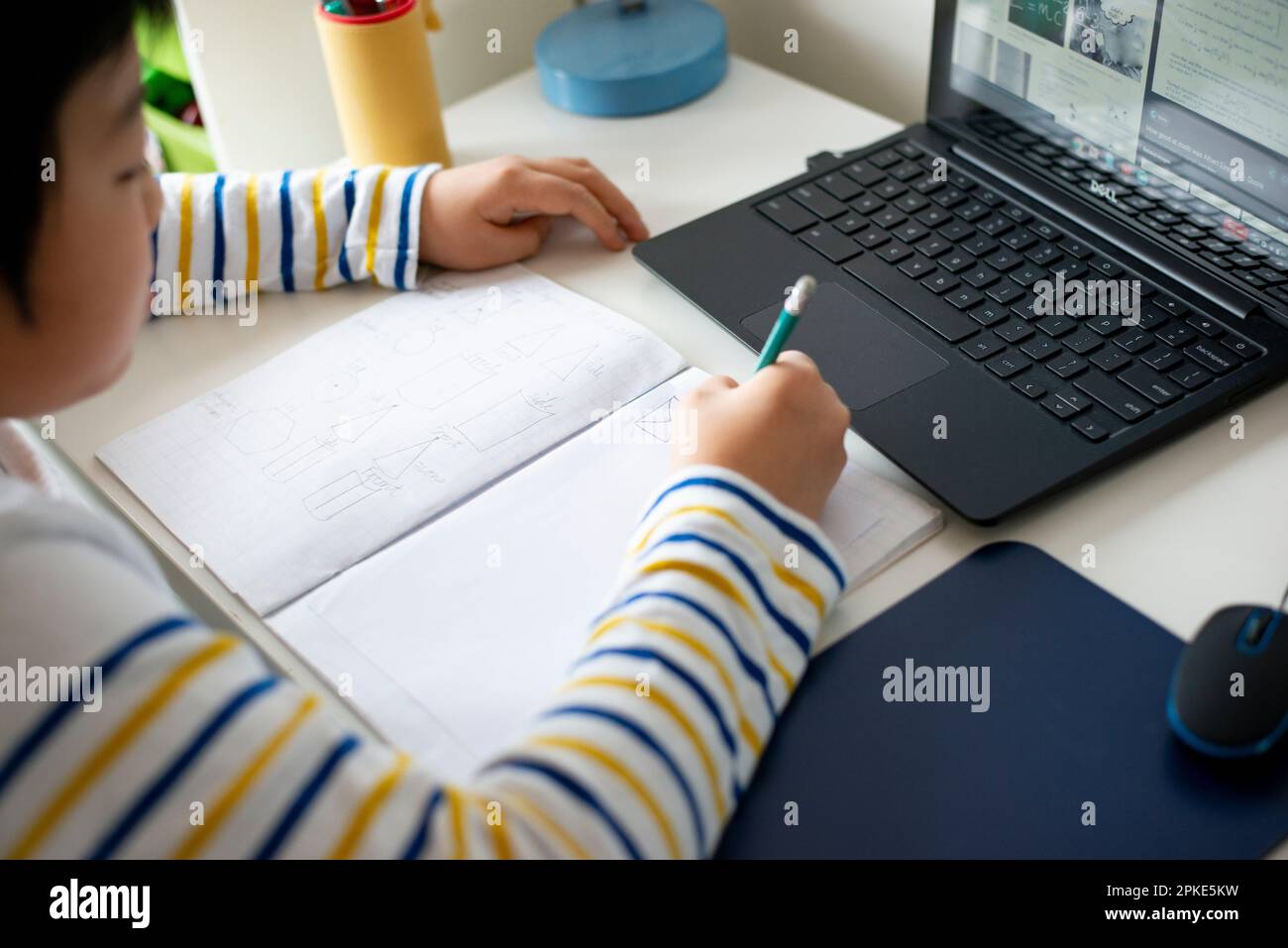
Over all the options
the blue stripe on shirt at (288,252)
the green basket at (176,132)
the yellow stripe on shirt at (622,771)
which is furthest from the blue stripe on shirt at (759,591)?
the green basket at (176,132)

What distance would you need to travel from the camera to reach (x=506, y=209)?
0.90 m

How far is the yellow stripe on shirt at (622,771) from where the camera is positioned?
530mm

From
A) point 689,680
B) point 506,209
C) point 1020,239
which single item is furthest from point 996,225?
point 689,680

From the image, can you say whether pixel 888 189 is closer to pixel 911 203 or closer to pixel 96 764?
pixel 911 203

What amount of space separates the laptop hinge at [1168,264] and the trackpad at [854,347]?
154 mm

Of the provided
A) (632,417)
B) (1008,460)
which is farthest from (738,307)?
(1008,460)

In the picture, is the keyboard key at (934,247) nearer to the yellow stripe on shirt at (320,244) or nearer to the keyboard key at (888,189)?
the keyboard key at (888,189)

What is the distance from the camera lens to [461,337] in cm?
85

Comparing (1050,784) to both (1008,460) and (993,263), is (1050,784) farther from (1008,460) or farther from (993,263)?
(993,263)

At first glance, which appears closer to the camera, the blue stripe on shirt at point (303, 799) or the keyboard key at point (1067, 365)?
the blue stripe on shirt at point (303, 799)

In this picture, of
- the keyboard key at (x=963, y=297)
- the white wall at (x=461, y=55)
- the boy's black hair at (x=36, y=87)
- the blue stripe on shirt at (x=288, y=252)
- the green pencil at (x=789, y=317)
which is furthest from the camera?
the white wall at (x=461, y=55)

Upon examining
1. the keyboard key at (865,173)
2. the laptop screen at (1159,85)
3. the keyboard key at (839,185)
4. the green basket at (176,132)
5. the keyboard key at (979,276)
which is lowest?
the green basket at (176,132)

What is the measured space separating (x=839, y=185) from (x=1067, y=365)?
245 millimetres

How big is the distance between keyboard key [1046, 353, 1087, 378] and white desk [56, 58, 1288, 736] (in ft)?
0.21
